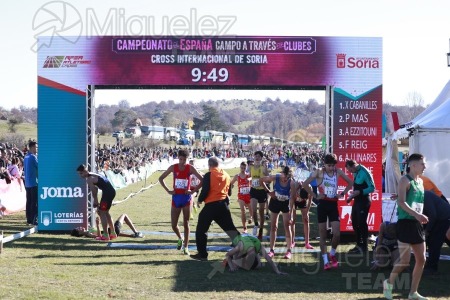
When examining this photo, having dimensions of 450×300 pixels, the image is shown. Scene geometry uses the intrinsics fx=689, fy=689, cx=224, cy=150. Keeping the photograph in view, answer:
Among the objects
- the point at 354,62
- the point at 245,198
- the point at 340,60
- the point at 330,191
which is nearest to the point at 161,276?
the point at 330,191

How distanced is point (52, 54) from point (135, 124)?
257 feet

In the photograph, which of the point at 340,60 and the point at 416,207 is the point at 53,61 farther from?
the point at 416,207

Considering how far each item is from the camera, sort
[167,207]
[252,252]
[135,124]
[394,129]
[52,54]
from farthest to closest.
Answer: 1. [135,124]
2. [167,207]
3. [394,129]
4. [52,54]
5. [252,252]

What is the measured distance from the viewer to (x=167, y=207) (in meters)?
24.6

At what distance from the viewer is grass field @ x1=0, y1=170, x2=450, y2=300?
908 centimetres

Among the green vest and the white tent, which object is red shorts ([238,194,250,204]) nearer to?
the white tent

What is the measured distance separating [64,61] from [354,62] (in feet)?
21.7

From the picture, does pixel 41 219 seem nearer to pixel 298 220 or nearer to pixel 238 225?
pixel 238 225

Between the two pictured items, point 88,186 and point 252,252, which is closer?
point 252,252

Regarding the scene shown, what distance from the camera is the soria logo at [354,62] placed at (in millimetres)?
15602

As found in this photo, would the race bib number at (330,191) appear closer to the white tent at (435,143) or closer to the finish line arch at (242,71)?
the finish line arch at (242,71)

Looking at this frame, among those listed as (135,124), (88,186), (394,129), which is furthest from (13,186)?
(135,124)

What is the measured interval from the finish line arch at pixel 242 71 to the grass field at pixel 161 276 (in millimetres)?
2695

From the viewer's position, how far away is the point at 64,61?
15836 millimetres
